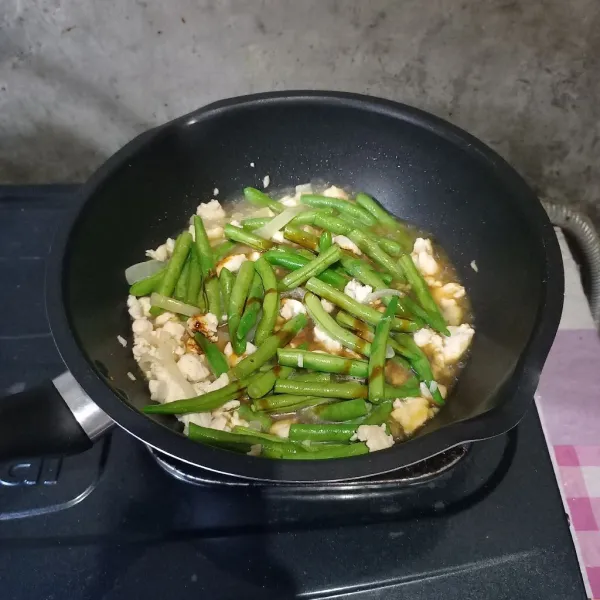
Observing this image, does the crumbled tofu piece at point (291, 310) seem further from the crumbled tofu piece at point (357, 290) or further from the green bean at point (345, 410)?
the green bean at point (345, 410)

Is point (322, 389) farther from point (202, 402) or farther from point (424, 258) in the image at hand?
point (424, 258)

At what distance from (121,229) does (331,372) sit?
51cm

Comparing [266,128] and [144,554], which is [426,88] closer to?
[266,128]

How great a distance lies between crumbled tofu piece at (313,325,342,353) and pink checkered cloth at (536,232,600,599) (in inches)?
17.9

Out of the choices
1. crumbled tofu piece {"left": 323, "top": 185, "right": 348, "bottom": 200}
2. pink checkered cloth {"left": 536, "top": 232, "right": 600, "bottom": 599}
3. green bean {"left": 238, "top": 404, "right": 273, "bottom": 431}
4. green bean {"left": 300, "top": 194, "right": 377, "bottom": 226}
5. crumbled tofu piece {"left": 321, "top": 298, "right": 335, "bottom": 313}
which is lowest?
pink checkered cloth {"left": 536, "top": 232, "right": 600, "bottom": 599}

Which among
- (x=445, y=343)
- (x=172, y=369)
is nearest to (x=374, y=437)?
(x=445, y=343)

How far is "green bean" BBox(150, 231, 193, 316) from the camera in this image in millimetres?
1175

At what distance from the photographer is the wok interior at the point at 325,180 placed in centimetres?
103

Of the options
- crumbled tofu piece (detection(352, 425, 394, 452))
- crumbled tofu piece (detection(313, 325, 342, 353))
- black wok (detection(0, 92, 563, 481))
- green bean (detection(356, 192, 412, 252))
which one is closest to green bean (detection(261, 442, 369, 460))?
crumbled tofu piece (detection(352, 425, 394, 452))

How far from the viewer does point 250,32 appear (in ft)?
4.11

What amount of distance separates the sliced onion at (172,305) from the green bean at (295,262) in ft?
0.66

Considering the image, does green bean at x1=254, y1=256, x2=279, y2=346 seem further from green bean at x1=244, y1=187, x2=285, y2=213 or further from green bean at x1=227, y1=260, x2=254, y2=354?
green bean at x1=244, y1=187, x2=285, y2=213

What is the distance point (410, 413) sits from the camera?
104 cm

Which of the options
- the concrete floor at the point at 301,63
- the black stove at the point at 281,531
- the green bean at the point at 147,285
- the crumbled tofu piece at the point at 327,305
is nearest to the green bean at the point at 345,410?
the black stove at the point at 281,531
